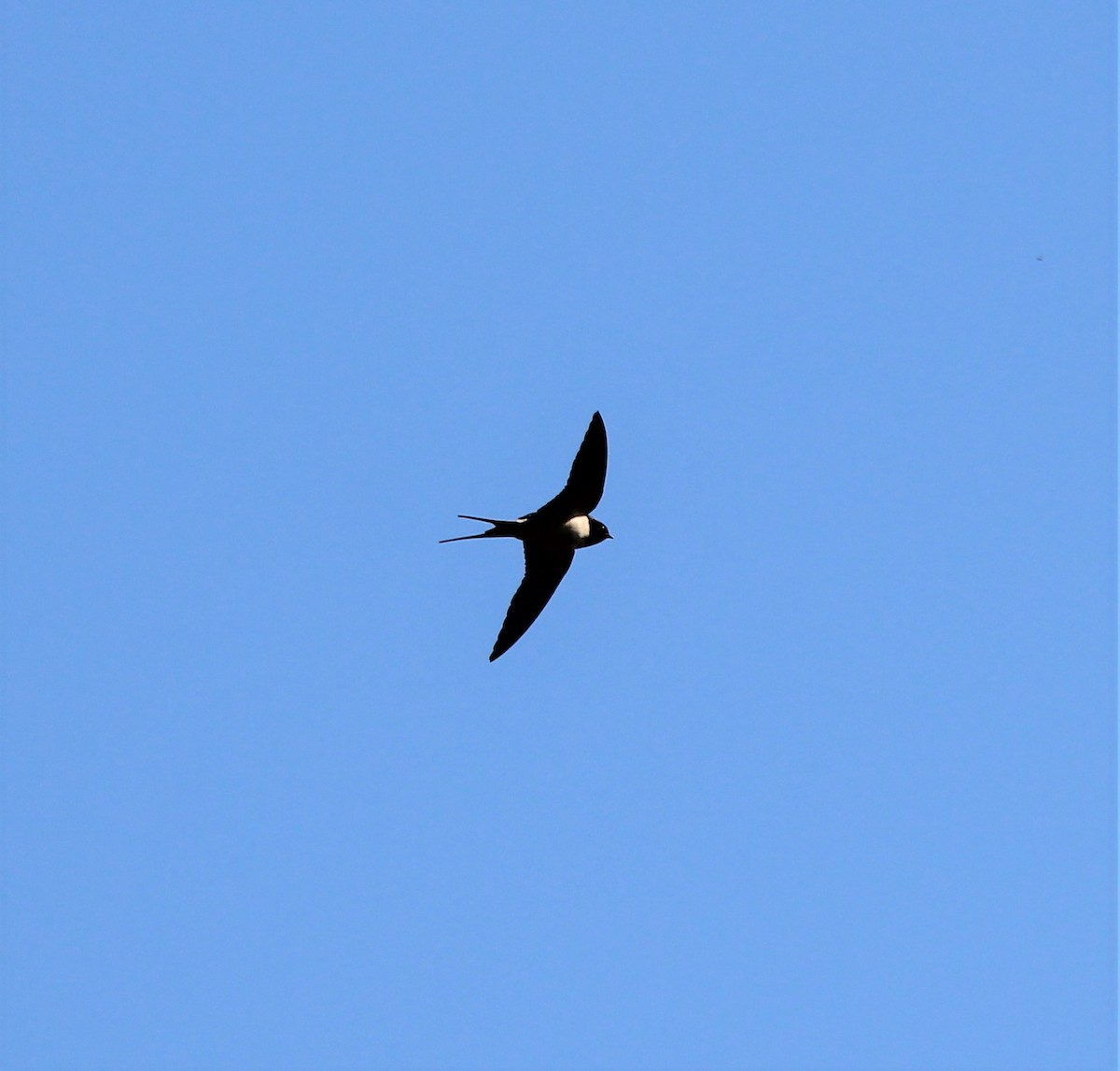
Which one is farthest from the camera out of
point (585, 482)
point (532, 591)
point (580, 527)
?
point (532, 591)

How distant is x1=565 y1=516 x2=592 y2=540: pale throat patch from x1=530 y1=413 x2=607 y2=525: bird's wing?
0.19 feet

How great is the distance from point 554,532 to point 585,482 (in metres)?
0.82

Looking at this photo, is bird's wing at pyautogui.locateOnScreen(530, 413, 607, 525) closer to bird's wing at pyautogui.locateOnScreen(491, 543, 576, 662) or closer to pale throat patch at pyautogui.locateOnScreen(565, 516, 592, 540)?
pale throat patch at pyautogui.locateOnScreen(565, 516, 592, 540)

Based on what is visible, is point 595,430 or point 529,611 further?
point 529,611

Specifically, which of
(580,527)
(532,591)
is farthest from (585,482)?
(532,591)

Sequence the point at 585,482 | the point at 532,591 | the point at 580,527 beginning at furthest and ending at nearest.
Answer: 1. the point at 532,591
2. the point at 580,527
3. the point at 585,482

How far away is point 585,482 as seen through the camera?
2191 centimetres

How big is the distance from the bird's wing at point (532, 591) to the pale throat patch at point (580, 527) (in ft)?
1.25

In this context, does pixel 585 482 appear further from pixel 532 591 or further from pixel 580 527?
pixel 532 591

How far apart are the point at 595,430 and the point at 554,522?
127 cm

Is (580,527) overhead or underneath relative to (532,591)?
overhead

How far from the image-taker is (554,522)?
73.4 ft

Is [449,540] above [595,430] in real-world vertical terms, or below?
below

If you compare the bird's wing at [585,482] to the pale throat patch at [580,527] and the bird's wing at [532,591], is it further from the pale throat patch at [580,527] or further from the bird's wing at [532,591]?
the bird's wing at [532,591]
